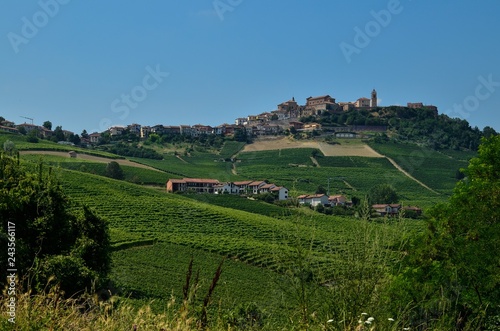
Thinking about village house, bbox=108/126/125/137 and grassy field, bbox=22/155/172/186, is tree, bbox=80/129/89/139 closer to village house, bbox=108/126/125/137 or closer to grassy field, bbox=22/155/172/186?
village house, bbox=108/126/125/137

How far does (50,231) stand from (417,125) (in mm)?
140570

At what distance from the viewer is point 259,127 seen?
150m

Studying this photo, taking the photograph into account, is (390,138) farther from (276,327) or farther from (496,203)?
(276,327)

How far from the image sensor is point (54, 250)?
1947cm

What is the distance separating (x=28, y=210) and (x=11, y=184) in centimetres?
163

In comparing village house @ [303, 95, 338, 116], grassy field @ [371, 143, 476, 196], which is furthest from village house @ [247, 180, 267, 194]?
village house @ [303, 95, 338, 116]

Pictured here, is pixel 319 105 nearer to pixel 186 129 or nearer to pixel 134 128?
pixel 186 129

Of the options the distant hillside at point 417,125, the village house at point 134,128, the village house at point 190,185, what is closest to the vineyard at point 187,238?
the village house at point 190,185

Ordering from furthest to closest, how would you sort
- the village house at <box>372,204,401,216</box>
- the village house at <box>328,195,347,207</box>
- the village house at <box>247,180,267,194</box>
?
1. the village house at <box>247,180,267,194</box>
2. the village house at <box>328,195,347,207</box>
3. the village house at <box>372,204,401,216</box>

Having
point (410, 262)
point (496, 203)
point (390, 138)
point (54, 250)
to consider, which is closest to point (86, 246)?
point (54, 250)

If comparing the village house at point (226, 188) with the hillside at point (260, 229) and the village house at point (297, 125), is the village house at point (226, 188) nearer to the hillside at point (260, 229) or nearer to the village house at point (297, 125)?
the hillside at point (260, 229)

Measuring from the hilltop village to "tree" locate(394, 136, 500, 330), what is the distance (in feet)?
332

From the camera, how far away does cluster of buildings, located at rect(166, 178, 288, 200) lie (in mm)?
72500

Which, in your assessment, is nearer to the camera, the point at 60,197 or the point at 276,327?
the point at 276,327
